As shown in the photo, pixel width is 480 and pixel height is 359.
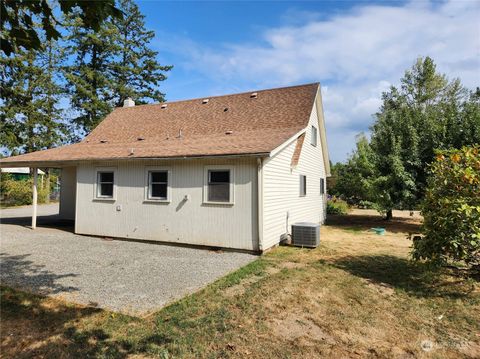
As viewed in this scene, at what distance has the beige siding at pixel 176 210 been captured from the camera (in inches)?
359

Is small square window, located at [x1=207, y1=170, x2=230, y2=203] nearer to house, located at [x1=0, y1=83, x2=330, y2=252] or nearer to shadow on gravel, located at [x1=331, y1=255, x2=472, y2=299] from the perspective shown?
house, located at [x1=0, y1=83, x2=330, y2=252]

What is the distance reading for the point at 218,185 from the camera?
958 centimetres

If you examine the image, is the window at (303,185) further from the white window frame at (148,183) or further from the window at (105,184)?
the window at (105,184)

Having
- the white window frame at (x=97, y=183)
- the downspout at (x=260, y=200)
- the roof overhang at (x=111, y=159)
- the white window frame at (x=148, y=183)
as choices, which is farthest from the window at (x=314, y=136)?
the white window frame at (x=97, y=183)

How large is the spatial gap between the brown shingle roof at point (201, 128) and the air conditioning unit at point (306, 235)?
3.02 metres

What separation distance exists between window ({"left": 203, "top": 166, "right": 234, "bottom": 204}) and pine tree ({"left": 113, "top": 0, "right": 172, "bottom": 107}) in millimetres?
27104

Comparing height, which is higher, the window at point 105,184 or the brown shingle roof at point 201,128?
the brown shingle roof at point 201,128

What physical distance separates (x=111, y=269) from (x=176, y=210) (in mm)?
3192

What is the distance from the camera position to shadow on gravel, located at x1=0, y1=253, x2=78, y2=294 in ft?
19.4

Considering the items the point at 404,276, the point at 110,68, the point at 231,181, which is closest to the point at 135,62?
the point at 110,68

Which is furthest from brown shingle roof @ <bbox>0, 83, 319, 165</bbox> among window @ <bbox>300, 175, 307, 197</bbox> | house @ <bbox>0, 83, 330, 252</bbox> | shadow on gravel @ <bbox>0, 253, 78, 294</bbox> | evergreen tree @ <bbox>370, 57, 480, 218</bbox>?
evergreen tree @ <bbox>370, 57, 480, 218</bbox>

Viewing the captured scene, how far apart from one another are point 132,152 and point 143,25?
99.8 ft

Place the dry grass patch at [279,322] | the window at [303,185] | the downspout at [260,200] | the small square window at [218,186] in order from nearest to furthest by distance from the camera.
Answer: the dry grass patch at [279,322] → the downspout at [260,200] → the small square window at [218,186] → the window at [303,185]

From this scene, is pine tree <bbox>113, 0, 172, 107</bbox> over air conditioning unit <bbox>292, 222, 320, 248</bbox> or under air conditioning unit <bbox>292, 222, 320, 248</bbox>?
over
